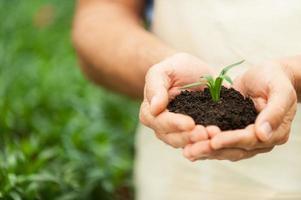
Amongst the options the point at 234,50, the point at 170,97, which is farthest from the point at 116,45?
the point at 170,97

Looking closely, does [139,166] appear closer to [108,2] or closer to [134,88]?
[134,88]

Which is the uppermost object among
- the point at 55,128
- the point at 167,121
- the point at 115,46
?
the point at 167,121

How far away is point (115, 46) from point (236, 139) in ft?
3.05

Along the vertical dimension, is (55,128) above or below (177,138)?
below

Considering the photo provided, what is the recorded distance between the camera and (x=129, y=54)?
7.27ft

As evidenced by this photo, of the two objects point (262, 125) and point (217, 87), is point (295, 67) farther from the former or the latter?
point (262, 125)

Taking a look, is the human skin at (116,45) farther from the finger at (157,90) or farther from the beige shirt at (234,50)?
the finger at (157,90)

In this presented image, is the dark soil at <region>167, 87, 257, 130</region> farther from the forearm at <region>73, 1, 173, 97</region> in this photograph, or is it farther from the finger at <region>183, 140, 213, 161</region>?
the forearm at <region>73, 1, 173, 97</region>

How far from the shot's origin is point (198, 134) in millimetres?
1463

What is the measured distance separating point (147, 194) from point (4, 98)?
0.96 metres

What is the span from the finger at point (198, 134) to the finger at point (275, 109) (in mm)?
106

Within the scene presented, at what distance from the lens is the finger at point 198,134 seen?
146cm

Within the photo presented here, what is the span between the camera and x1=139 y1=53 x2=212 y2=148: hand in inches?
58.9

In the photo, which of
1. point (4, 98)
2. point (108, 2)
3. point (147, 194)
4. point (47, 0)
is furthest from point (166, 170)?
point (47, 0)
